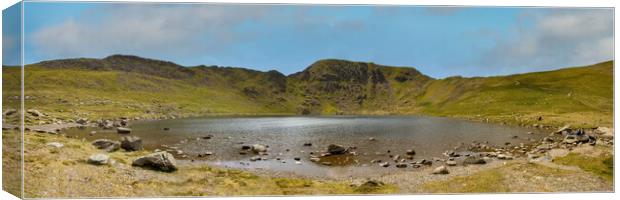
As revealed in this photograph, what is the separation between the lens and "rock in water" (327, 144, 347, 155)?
69.3ft

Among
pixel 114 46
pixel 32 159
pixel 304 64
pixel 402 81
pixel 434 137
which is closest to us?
pixel 32 159

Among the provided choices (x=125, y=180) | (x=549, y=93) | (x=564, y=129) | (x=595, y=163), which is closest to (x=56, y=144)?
(x=125, y=180)

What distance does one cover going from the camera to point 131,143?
2056 centimetres

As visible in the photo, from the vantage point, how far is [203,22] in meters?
19.7

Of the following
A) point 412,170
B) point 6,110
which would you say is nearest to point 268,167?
point 412,170

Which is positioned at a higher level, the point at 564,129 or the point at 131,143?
the point at 564,129

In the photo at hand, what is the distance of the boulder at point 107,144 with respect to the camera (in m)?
19.9

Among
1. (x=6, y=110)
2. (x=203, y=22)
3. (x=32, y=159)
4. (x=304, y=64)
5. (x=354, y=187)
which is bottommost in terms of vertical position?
(x=354, y=187)

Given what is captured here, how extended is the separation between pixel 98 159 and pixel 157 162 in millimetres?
2065

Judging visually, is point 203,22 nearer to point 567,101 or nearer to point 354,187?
point 354,187

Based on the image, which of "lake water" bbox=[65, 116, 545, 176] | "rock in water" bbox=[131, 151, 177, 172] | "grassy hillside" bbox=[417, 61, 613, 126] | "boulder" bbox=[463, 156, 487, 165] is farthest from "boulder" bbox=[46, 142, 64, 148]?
"boulder" bbox=[463, 156, 487, 165]

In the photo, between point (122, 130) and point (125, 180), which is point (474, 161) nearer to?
point (125, 180)

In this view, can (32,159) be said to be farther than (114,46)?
No

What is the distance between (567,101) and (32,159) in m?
21.3
